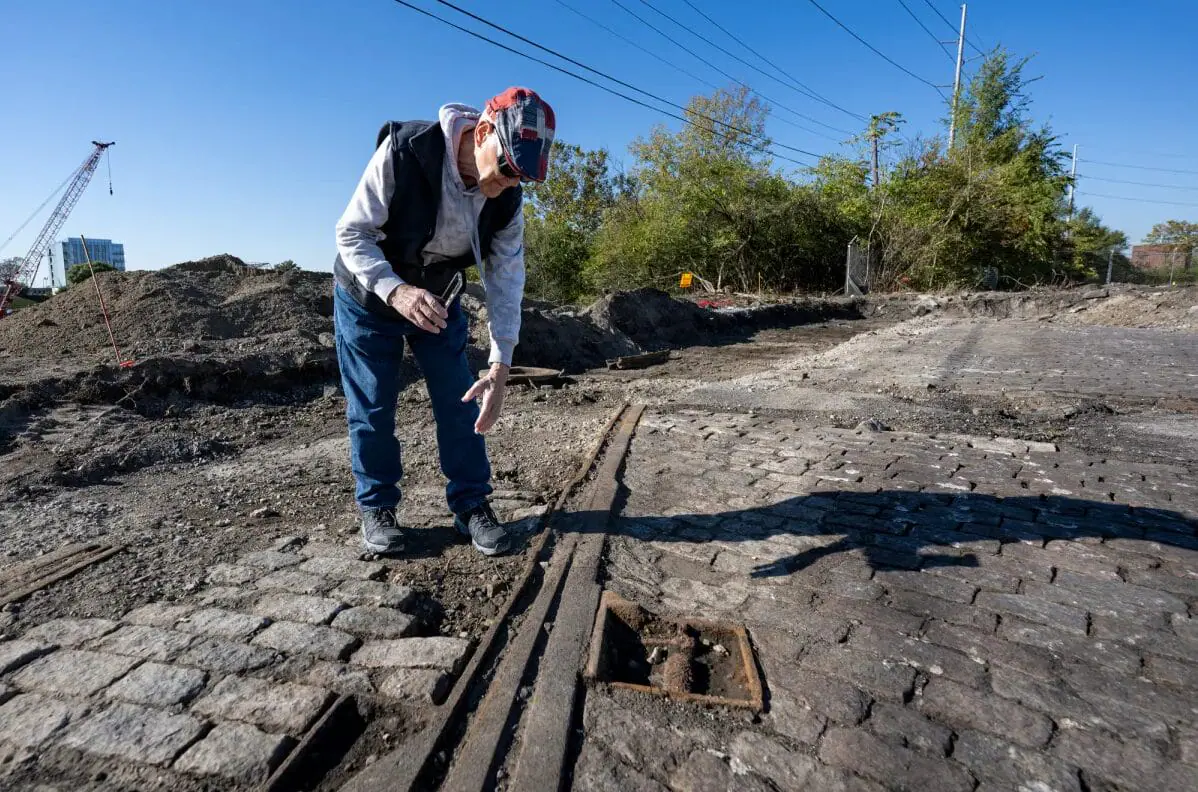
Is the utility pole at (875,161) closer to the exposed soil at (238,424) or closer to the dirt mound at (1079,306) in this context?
the dirt mound at (1079,306)

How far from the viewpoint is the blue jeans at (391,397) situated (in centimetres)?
305

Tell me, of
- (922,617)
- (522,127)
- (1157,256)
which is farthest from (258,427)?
(1157,256)

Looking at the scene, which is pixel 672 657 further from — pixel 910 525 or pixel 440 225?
pixel 440 225

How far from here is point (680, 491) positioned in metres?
4.02

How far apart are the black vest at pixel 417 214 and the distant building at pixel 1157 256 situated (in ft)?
222

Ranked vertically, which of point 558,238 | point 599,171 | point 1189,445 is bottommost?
point 1189,445

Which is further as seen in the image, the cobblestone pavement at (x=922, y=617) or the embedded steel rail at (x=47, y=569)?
the embedded steel rail at (x=47, y=569)

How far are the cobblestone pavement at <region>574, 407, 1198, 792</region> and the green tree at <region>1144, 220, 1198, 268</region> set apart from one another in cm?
6385

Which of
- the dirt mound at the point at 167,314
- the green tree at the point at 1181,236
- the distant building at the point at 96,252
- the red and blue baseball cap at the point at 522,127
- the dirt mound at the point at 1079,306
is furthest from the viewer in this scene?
the distant building at the point at 96,252

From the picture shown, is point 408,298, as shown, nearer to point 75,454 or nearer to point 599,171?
point 75,454

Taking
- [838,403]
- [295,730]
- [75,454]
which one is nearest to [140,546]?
[295,730]

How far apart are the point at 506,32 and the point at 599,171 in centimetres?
2921

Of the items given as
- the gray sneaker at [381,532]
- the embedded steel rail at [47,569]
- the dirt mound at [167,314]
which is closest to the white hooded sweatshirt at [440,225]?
the gray sneaker at [381,532]

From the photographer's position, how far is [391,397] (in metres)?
3.10
